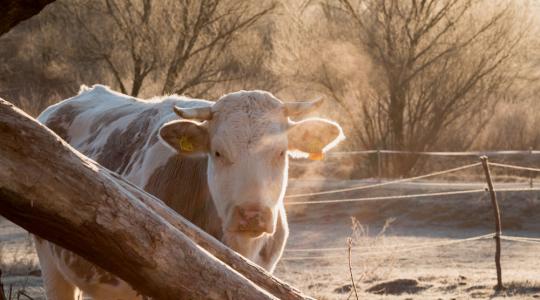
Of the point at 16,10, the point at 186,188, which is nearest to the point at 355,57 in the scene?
the point at 186,188

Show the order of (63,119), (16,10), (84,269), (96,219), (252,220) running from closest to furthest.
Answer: (96,219) < (16,10) < (252,220) < (84,269) < (63,119)

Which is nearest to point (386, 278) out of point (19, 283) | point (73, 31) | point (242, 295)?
point (19, 283)

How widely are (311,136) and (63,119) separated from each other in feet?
7.26

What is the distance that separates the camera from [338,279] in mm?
11438

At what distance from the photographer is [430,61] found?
23.2 metres

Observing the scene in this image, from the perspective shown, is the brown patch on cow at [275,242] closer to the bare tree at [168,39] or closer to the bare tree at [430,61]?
the bare tree at [430,61]

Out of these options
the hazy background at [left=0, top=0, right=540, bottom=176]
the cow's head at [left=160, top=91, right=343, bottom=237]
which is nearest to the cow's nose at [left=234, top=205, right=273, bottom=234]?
the cow's head at [left=160, top=91, right=343, bottom=237]

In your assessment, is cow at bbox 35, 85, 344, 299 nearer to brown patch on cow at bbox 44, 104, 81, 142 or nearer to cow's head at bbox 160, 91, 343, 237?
cow's head at bbox 160, 91, 343, 237

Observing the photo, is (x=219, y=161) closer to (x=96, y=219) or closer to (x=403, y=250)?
(x=96, y=219)

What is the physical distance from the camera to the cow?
568cm

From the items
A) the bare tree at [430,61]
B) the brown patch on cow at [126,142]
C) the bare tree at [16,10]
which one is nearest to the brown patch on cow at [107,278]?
the brown patch on cow at [126,142]

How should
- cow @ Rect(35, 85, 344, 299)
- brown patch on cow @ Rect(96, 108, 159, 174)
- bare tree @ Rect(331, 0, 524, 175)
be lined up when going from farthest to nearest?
bare tree @ Rect(331, 0, 524, 175), brown patch on cow @ Rect(96, 108, 159, 174), cow @ Rect(35, 85, 344, 299)

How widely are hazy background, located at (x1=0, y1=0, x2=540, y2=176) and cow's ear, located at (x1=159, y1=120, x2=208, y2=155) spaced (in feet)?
56.2

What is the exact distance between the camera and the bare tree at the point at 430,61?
75.8 feet
